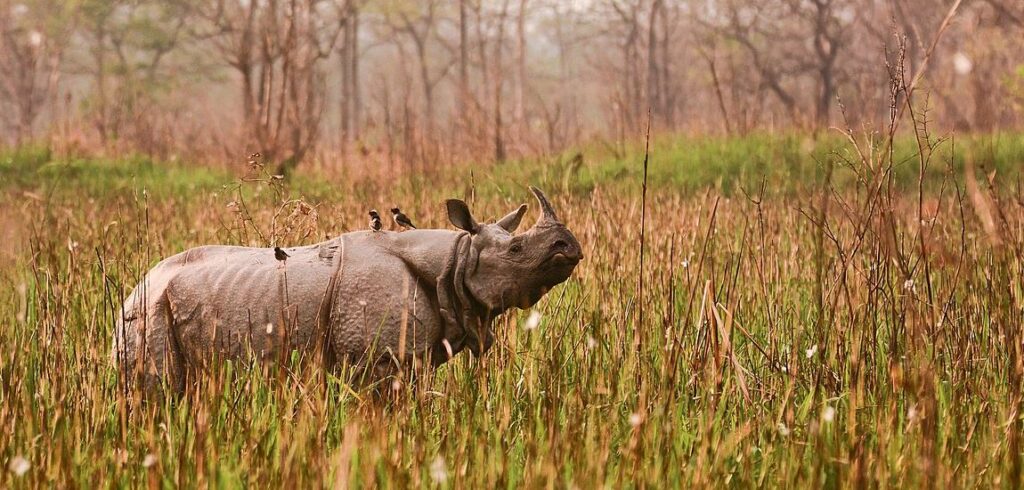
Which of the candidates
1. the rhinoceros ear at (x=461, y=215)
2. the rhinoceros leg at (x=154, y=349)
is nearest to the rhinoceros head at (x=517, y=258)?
the rhinoceros ear at (x=461, y=215)

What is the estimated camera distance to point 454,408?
257cm

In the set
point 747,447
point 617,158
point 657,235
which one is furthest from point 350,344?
point 617,158

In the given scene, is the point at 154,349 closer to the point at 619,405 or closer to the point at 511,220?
the point at 511,220

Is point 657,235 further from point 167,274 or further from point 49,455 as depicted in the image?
point 49,455

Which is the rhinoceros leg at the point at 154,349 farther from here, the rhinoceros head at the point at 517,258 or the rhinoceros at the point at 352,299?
the rhinoceros head at the point at 517,258

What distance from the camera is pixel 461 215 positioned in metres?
2.59

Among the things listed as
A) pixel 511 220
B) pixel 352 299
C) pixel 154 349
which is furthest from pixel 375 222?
pixel 154 349

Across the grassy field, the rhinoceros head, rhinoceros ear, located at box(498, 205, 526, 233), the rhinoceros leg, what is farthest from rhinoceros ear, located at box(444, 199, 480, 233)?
the rhinoceros leg

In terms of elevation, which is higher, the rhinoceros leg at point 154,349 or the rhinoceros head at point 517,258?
the rhinoceros head at point 517,258

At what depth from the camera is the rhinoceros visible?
8.39 feet

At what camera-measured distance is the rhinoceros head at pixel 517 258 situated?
2.47 metres

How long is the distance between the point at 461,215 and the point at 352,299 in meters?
0.35

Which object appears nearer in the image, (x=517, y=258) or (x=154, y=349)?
(x=517, y=258)

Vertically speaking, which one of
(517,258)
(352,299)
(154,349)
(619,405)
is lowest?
(619,405)
